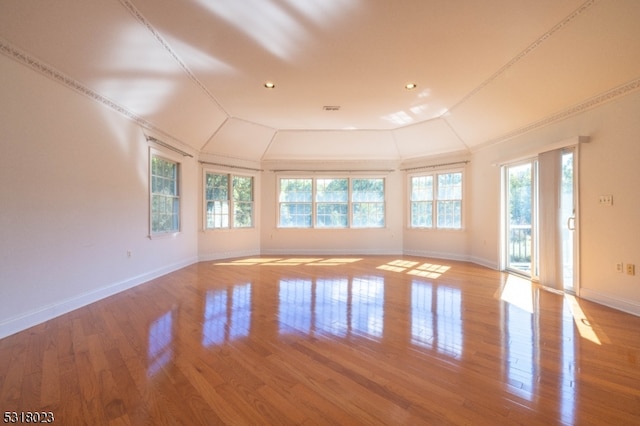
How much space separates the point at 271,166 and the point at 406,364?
19.5ft

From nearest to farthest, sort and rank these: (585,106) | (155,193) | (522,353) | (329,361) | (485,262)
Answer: (329,361) < (522,353) < (585,106) < (155,193) < (485,262)

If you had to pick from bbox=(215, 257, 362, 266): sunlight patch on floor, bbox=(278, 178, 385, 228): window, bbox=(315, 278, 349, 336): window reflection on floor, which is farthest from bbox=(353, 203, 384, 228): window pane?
bbox=(315, 278, 349, 336): window reflection on floor

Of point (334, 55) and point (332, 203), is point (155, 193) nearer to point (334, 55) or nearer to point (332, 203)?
point (334, 55)

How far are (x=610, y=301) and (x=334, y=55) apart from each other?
4.36 m

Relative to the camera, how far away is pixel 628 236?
3133 mm

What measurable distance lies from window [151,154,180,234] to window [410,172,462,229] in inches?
212

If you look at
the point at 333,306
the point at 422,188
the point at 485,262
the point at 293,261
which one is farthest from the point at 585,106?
the point at 293,261

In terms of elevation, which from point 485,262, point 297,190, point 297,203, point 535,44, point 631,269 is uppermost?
point 535,44

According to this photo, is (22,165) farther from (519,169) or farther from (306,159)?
(519,169)

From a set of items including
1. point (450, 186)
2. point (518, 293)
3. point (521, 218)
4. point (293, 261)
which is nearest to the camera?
point (518, 293)

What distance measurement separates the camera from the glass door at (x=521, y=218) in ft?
14.8

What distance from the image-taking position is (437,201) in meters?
6.65

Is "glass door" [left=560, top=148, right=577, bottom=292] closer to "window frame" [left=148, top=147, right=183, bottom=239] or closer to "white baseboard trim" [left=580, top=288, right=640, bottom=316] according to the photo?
"white baseboard trim" [left=580, top=288, right=640, bottom=316]

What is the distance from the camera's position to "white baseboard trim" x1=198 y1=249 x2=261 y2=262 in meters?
6.25
